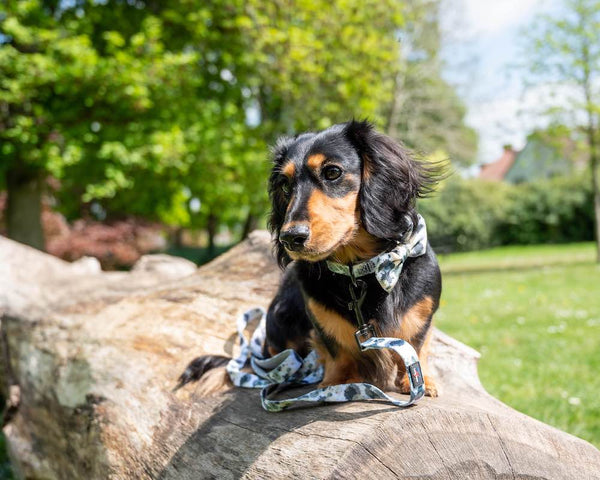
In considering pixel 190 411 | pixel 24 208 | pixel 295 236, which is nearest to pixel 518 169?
pixel 24 208

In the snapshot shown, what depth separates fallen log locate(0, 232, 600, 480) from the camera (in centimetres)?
169

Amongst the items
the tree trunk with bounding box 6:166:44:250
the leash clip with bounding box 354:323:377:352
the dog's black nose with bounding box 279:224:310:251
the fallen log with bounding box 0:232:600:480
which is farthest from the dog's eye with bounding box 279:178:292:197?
the tree trunk with bounding box 6:166:44:250

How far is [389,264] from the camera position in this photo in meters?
2.15

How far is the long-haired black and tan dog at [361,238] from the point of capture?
2229 mm

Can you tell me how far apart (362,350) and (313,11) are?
1052 centimetres

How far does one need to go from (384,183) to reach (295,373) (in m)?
1.06

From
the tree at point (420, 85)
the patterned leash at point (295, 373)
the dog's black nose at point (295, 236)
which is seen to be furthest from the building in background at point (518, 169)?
the dog's black nose at point (295, 236)

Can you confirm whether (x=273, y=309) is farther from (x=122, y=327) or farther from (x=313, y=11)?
Result: (x=313, y=11)

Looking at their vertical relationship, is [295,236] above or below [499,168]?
above

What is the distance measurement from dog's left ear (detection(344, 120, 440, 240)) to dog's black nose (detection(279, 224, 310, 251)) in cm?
39

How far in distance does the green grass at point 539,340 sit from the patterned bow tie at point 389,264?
1.14 m

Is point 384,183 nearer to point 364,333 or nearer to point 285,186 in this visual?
point 285,186

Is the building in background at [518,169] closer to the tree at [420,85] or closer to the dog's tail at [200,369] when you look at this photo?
the tree at [420,85]

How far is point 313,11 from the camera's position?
11297 millimetres
